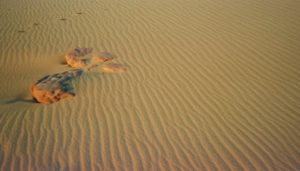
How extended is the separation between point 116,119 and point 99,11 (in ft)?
17.9

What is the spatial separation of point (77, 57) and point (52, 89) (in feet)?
4.43

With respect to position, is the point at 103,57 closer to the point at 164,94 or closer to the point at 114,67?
the point at 114,67

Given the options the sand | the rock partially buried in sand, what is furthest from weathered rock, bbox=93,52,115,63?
the rock partially buried in sand

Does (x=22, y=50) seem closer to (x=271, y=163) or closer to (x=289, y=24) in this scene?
(x=271, y=163)

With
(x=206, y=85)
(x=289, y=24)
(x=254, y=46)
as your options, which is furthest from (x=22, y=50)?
(x=289, y=24)

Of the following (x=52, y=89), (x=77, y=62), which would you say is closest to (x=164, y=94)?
(x=52, y=89)

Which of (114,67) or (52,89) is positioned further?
(114,67)

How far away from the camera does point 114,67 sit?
168 inches

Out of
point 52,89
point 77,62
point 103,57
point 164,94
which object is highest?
point 103,57

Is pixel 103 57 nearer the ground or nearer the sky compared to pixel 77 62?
nearer the sky

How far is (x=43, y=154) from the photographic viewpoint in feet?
8.71

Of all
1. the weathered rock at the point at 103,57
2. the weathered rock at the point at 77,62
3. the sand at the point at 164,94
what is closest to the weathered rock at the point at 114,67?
the sand at the point at 164,94

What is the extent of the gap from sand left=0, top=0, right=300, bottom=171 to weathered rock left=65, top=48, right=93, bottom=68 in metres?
0.24

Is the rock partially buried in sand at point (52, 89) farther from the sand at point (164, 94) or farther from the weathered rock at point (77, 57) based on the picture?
the weathered rock at point (77, 57)
